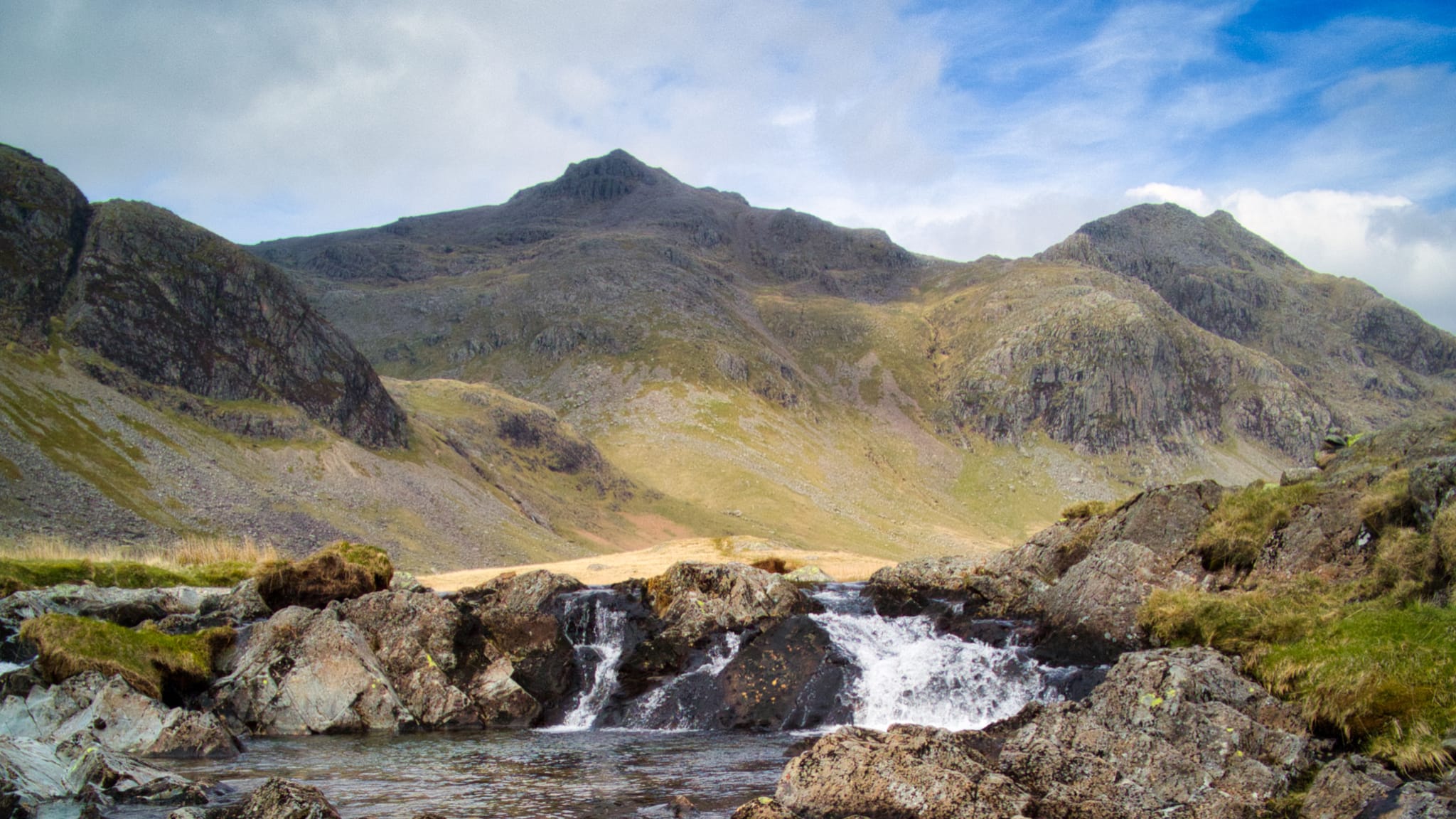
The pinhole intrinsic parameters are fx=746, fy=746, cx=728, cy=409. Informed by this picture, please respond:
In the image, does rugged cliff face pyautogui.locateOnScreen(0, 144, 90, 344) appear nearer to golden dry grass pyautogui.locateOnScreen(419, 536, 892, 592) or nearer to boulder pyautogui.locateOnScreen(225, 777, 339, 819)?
golden dry grass pyautogui.locateOnScreen(419, 536, 892, 592)

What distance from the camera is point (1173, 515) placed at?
3209 centimetres

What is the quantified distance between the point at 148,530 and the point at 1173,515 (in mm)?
89633

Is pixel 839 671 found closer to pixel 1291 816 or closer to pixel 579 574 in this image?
pixel 1291 816

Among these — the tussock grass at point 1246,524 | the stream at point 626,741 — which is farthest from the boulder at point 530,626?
the tussock grass at point 1246,524

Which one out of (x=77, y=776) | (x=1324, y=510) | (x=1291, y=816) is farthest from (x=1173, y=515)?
(x=77, y=776)

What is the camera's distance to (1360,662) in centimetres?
1573

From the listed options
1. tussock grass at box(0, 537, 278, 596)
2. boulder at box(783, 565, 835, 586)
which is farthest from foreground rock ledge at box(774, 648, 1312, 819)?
tussock grass at box(0, 537, 278, 596)

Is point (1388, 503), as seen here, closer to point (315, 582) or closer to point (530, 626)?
point (530, 626)

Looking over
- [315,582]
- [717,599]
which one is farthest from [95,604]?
[717,599]

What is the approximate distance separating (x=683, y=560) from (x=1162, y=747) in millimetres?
43357

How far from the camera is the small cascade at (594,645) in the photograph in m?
30.5

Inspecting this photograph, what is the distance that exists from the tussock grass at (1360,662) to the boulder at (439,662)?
24803mm

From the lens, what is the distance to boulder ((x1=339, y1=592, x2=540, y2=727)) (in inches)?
1117

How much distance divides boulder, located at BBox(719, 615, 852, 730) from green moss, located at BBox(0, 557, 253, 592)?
2959 cm
